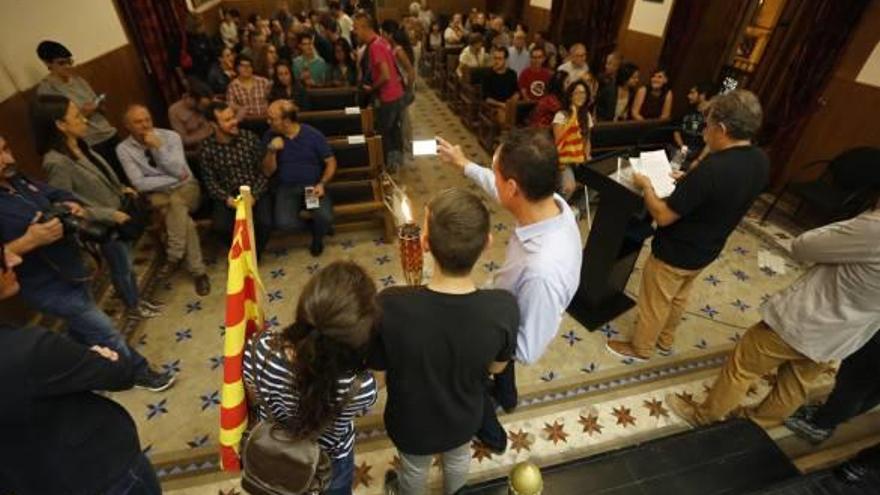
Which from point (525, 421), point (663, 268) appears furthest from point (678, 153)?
point (525, 421)

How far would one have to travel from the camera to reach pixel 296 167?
363 centimetres

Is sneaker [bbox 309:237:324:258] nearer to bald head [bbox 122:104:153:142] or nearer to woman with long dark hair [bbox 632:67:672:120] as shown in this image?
bald head [bbox 122:104:153:142]

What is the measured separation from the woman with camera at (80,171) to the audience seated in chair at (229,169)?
674 mm

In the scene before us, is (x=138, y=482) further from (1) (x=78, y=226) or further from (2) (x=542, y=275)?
(2) (x=542, y=275)

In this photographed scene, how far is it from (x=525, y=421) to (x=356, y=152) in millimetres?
2746

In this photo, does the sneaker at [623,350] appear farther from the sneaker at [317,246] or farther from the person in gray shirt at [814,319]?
the sneaker at [317,246]

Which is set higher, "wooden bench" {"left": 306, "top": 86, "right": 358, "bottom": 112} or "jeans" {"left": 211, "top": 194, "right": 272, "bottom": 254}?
"wooden bench" {"left": 306, "top": 86, "right": 358, "bottom": 112}

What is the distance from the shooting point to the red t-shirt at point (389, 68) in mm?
4574

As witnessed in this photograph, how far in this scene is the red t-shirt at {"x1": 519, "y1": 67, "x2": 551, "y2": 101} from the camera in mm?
5457

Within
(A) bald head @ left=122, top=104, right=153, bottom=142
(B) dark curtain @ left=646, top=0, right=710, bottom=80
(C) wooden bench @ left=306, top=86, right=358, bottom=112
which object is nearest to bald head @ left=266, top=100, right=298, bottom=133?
(A) bald head @ left=122, top=104, right=153, bottom=142

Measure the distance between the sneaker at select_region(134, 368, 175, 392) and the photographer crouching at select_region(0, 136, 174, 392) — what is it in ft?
0.94

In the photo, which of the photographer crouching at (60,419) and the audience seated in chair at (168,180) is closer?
the photographer crouching at (60,419)

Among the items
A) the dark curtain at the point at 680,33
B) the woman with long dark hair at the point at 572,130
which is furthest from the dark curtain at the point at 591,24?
the woman with long dark hair at the point at 572,130

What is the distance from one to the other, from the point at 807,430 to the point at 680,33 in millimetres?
5053
